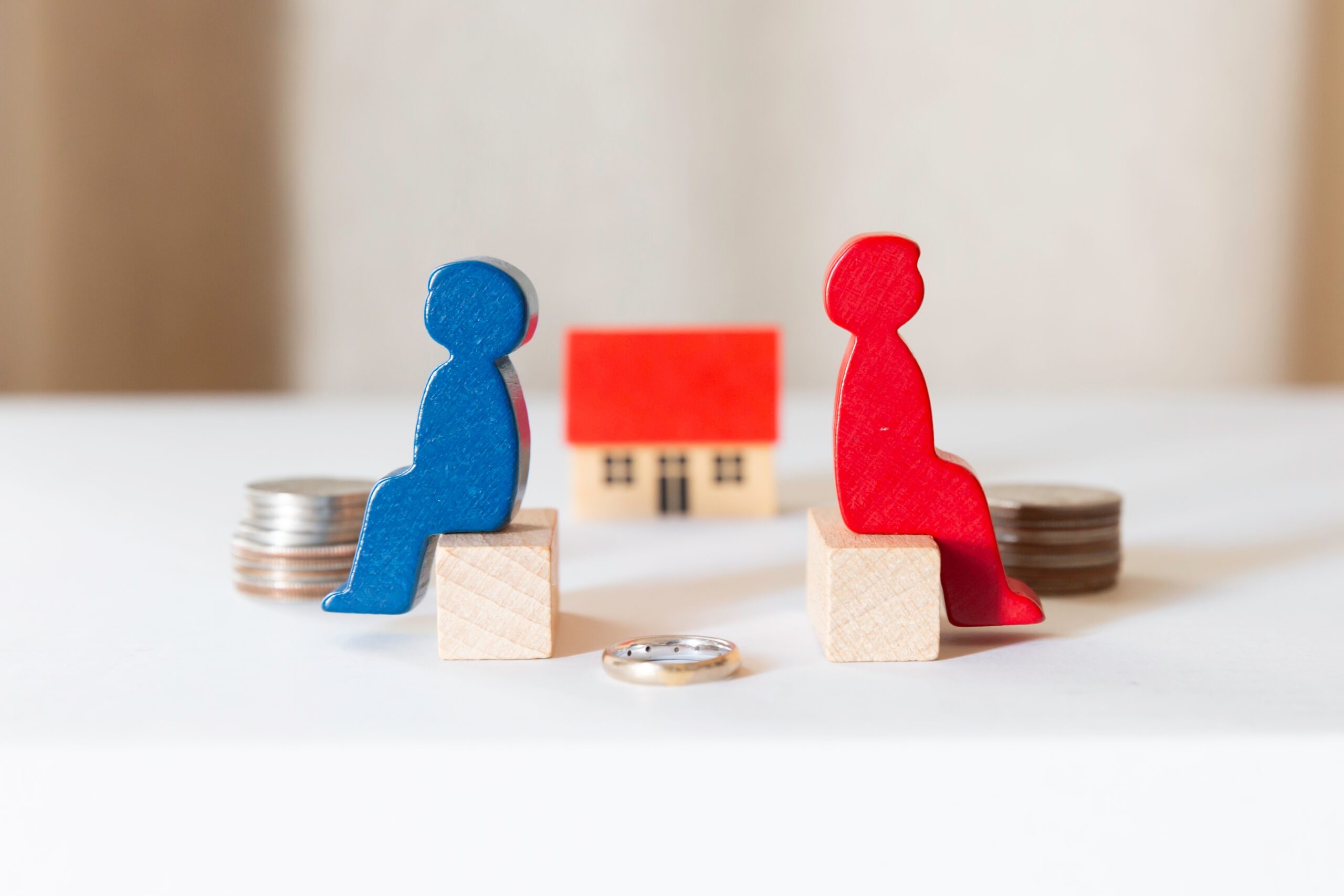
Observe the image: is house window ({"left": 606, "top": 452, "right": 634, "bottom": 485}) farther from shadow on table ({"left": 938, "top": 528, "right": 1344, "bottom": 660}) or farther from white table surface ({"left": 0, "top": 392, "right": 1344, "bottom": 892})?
shadow on table ({"left": 938, "top": 528, "right": 1344, "bottom": 660})

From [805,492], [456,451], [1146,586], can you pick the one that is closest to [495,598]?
[456,451]

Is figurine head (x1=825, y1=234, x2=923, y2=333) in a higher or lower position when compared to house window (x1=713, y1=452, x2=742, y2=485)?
higher

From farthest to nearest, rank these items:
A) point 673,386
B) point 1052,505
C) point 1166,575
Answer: point 673,386 → point 1166,575 → point 1052,505

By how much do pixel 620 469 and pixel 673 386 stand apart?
5.0 inches

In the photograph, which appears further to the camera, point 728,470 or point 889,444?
point 728,470

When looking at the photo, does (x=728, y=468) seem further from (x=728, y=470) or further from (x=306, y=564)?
(x=306, y=564)

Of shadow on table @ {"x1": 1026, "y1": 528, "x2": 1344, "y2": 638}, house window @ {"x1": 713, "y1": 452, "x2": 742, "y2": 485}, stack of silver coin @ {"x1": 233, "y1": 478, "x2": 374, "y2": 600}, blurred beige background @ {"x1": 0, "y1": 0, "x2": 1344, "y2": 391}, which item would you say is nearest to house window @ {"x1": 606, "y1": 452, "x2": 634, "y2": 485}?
house window @ {"x1": 713, "y1": 452, "x2": 742, "y2": 485}

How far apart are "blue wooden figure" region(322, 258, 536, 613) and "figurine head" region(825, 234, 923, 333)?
0.22 metres

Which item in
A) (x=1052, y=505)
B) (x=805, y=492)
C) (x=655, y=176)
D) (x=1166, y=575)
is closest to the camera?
(x=1052, y=505)

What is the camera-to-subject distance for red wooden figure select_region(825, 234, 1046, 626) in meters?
0.83

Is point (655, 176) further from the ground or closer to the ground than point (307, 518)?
further from the ground

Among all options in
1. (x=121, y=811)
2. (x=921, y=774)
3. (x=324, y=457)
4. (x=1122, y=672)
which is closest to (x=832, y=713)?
(x=921, y=774)

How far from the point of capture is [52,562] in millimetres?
1180

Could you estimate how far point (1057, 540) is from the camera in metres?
1.01
